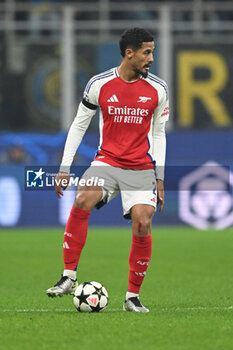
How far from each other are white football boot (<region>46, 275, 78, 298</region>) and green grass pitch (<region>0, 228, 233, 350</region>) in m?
0.15

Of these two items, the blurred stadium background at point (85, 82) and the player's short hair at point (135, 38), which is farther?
the blurred stadium background at point (85, 82)

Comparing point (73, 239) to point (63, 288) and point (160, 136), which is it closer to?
point (63, 288)

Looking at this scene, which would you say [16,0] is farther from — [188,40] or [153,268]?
[153,268]

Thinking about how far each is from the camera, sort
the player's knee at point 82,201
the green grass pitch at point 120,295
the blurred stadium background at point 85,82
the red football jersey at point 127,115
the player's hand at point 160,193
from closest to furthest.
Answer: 1. the green grass pitch at point 120,295
2. the player's knee at point 82,201
3. the red football jersey at point 127,115
4. the player's hand at point 160,193
5. the blurred stadium background at point 85,82

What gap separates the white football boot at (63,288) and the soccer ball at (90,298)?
0.31 feet

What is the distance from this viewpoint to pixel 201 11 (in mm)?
16016

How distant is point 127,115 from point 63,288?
51.4 inches

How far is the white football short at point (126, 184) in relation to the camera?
20.8 feet

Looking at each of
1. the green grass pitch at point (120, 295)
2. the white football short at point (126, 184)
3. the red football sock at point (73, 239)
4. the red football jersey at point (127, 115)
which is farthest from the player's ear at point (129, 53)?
the green grass pitch at point (120, 295)

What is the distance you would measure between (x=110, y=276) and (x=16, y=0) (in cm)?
949

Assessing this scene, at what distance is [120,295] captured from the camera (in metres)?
7.68

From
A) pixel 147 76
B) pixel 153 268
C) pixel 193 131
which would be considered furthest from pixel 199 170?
pixel 147 76

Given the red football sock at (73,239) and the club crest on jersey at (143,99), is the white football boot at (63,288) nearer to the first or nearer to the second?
the red football sock at (73,239)

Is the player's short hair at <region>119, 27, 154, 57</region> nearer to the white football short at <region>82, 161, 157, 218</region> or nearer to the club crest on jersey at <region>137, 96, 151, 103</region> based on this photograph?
the club crest on jersey at <region>137, 96, 151, 103</region>
